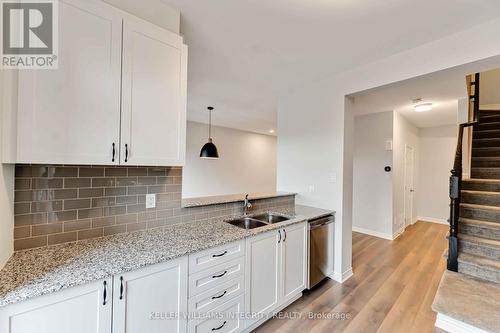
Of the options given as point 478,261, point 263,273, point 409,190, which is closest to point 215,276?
point 263,273

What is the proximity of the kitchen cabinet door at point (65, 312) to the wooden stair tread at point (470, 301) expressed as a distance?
2.55m

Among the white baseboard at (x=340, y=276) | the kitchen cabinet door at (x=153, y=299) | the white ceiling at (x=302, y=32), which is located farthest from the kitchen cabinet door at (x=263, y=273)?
the white ceiling at (x=302, y=32)

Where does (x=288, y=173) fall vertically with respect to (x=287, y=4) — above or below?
below

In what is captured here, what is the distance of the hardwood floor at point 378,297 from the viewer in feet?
6.71

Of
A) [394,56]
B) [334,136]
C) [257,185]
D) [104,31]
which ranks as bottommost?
[257,185]

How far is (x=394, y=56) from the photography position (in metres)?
2.39

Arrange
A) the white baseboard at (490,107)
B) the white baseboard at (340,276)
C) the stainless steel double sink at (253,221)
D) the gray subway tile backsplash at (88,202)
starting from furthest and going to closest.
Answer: the white baseboard at (490,107)
the white baseboard at (340,276)
the stainless steel double sink at (253,221)
the gray subway tile backsplash at (88,202)

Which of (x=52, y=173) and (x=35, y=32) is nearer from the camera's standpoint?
(x=35, y=32)

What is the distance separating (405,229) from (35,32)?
666cm

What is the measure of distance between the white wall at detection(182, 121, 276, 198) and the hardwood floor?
149 inches

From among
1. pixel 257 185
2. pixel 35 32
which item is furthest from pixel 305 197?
pixel 257 185

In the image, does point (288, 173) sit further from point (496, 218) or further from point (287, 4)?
point (496, 218)

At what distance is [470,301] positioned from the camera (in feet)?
6.34

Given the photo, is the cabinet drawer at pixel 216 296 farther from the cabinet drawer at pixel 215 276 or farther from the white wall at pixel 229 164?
the white wall at pixel 229 164
